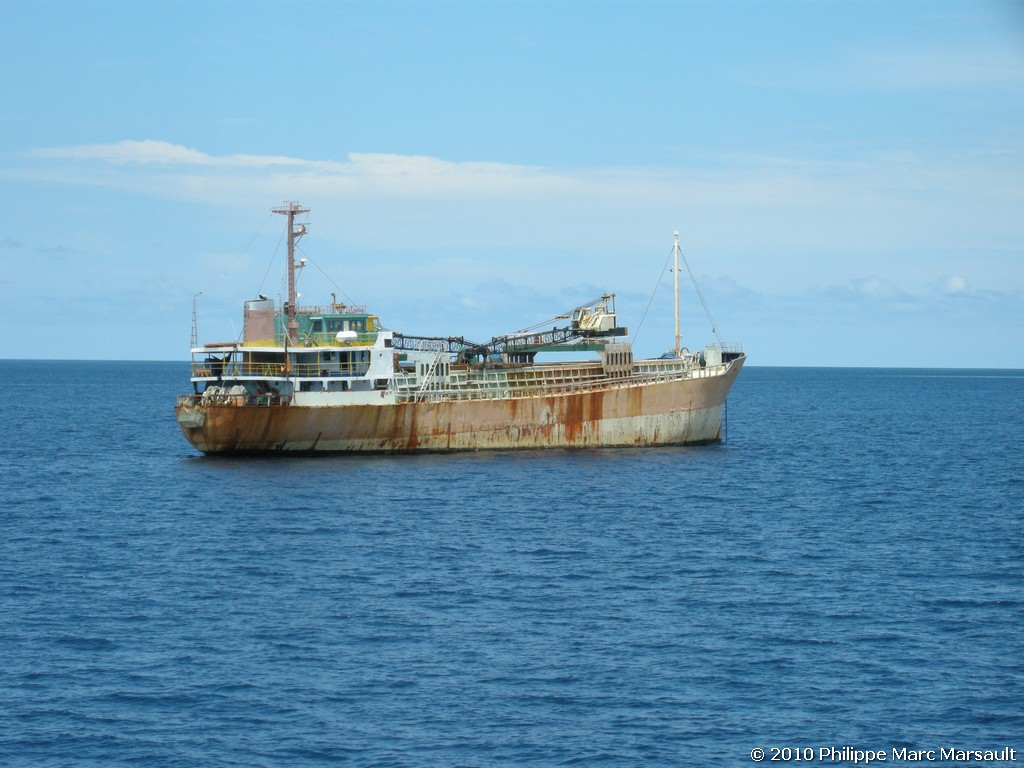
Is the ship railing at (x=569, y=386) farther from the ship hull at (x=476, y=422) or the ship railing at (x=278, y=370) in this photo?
the ship railing at (x=278, y=370)

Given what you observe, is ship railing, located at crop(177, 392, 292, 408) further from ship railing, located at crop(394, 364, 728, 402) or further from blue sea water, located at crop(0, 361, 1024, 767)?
ship railing, located at crop(394, 364, 728, 402)

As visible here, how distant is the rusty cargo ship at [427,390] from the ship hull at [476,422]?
0.08 metres

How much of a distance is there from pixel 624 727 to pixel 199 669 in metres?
11.2

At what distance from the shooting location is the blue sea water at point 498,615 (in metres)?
26.4

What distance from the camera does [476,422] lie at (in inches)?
2783

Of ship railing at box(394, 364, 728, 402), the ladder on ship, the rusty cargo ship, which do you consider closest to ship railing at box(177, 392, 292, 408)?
the rusty cargo ship

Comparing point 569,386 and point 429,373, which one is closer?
point 429,373

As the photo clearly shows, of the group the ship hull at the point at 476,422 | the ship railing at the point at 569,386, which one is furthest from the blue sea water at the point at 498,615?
the ship railing at the point at 569,386

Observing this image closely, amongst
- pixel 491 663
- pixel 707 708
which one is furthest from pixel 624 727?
pixel 491 663

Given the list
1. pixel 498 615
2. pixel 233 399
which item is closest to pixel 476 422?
pixel 233 399

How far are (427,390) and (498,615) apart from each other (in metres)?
36.1

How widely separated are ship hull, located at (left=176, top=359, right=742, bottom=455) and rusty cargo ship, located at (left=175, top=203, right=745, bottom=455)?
8 centimetres

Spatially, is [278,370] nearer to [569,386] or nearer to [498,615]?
[569,386]

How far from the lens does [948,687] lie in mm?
28891
